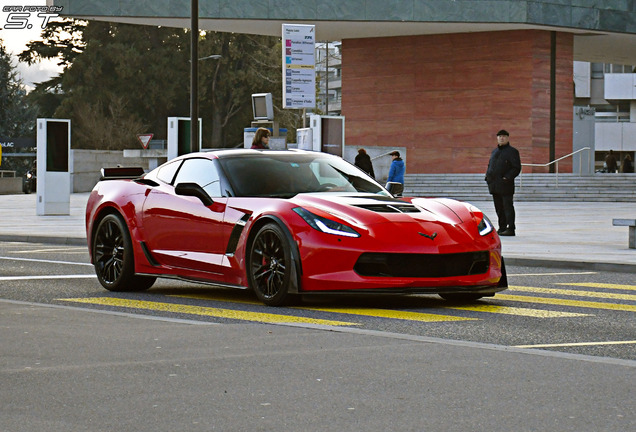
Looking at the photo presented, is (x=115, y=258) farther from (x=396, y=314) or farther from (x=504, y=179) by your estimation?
(x=504, y=179)

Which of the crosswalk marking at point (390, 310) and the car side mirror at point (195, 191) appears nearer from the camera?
the crosswalk marking at point (390, 310)

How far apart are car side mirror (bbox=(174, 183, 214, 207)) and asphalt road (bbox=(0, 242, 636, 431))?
0.90 m

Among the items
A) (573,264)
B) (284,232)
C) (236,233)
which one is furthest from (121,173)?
(573,264)

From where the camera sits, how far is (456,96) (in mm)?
53500

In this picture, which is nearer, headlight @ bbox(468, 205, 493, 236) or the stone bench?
headlight @ bbox(468, 205, 493, 236)

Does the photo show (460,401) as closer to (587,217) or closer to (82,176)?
(587,217)

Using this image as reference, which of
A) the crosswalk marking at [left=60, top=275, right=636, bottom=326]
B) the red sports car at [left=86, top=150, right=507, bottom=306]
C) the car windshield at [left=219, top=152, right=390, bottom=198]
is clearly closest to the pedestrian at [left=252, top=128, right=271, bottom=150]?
the red sports car at [left=86, top=150, right=507, bottom=306]

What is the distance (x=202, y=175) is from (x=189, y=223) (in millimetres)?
562

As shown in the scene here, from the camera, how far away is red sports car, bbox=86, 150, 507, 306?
9984 millimetres

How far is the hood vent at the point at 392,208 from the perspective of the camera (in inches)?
405

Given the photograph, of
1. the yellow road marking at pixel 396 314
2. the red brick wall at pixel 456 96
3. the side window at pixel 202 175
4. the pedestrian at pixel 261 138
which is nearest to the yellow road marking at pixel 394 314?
the yellow road marking at pixel 396 314

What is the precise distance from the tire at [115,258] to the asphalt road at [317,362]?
0.32 m

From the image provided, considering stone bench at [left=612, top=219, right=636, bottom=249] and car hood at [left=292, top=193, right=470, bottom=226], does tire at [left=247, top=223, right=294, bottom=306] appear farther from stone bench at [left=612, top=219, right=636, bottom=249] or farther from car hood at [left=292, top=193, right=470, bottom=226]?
stone bench at [left=612, top=219, right=636, bottom=249]

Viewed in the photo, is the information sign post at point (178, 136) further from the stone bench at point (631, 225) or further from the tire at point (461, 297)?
the tire at point (461, 297)
